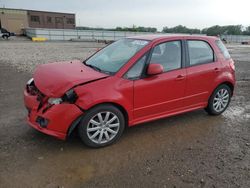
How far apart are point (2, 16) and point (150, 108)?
226 ft

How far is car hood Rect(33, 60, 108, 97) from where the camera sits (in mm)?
3311

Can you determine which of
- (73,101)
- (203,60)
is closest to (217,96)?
(203,60)

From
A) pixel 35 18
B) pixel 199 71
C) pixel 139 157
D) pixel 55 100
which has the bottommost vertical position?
pixel 139 157

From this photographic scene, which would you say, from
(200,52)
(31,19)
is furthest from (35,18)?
(200,52)

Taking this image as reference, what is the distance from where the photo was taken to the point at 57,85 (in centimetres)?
336

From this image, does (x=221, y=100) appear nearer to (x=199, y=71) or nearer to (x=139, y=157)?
(x=199, y=71)

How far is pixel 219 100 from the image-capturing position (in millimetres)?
5004

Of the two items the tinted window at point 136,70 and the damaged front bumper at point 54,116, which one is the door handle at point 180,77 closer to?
the tinted window at point 136,70

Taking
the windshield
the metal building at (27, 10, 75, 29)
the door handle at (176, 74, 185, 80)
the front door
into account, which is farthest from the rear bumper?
the metal building at (27, 10, 75, 29)

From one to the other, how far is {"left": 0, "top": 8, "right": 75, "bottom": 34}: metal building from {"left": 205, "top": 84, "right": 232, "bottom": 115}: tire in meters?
63.2

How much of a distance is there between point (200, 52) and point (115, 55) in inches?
67.7

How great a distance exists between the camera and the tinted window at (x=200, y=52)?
175 inches

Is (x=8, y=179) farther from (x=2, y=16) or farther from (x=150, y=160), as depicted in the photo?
(x=2, y=16)

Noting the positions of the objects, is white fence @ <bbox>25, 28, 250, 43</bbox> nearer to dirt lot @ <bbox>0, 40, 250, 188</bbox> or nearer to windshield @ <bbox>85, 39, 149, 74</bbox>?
windshield @ <bbox>85, 39, 149, 74</bbox>
